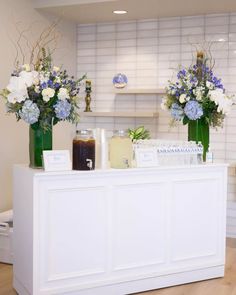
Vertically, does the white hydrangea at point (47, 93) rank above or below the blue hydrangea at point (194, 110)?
above

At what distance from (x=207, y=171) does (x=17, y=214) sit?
4.75 ft

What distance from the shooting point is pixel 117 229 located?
10.7 feet

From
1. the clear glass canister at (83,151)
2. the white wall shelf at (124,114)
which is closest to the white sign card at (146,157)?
the clear glass canister at (83,151)

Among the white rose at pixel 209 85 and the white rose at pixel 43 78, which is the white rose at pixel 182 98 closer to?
the white rose at pixel 209 85

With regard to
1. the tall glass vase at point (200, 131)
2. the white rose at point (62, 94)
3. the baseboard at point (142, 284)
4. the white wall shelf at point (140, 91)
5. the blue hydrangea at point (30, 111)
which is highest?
the white wall shelf at point (140, 91)

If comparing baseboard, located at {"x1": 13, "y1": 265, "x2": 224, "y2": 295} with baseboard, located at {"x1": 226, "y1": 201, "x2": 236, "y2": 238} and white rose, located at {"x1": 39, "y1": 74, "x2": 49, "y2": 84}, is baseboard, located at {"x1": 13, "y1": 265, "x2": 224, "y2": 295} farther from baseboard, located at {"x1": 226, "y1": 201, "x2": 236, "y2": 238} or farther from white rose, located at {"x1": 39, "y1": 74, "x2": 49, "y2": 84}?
baseboard, located at {"x1": 226, "y1": 201, "x2": 236, "y2": 238}

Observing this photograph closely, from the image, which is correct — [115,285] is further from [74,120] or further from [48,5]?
[48,5]

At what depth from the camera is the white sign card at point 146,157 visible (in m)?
3.35

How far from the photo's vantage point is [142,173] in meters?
3.31

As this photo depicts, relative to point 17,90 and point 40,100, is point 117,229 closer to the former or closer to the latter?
point 40,100

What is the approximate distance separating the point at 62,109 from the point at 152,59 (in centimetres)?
282

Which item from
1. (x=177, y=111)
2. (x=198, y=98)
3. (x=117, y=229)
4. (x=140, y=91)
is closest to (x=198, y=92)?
(x=198, y=98)

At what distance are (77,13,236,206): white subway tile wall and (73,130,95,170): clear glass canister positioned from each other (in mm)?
2571

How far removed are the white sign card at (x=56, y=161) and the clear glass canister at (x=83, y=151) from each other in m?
0.06
